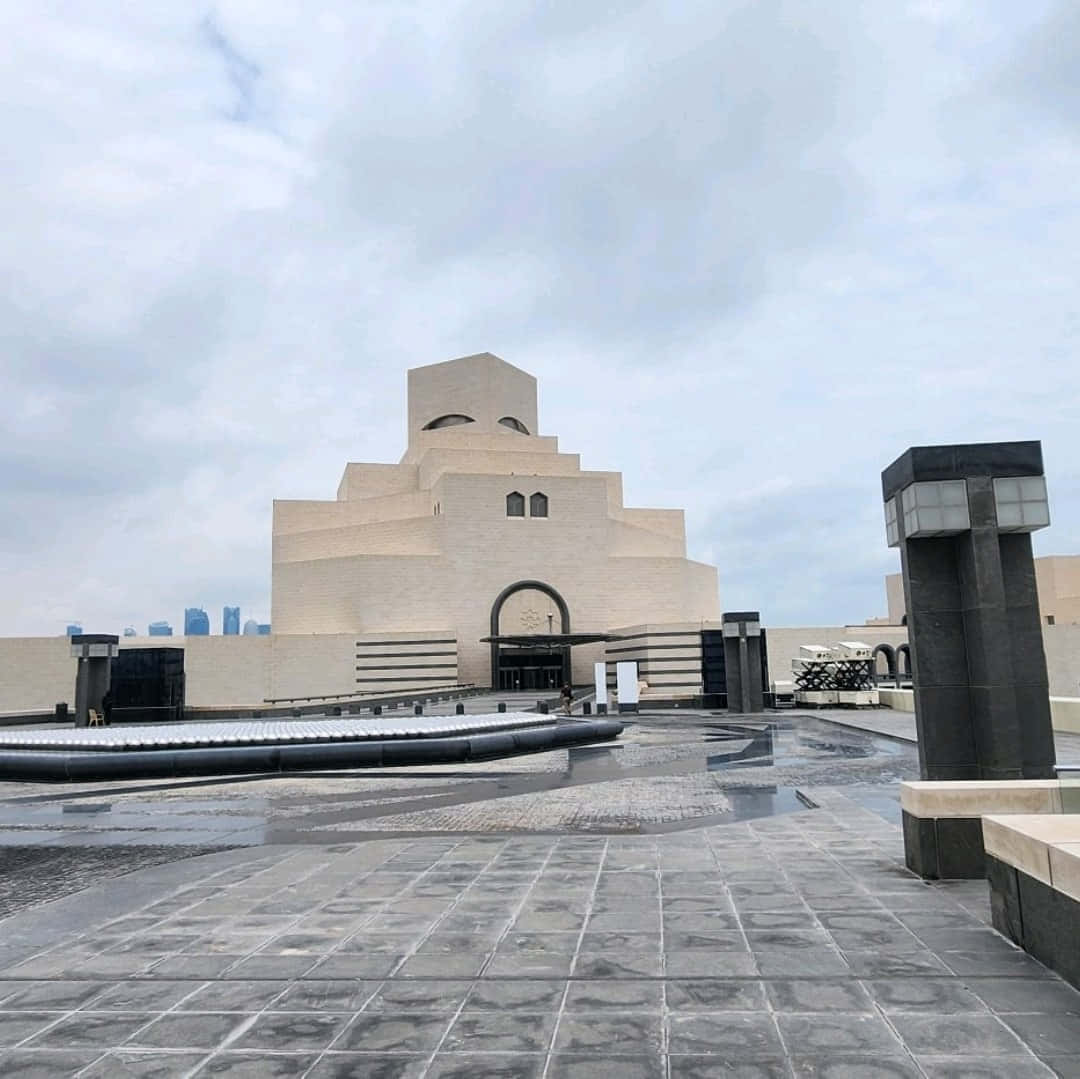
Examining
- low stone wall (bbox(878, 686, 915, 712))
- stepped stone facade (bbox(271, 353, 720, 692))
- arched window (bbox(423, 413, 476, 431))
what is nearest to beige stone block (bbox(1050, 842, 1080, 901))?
low stone wall (bbox(878, 686, 915, 712))

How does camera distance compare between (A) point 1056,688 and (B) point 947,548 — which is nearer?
(B) point 947,548

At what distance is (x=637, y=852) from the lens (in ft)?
25.4

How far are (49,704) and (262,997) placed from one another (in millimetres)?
51956

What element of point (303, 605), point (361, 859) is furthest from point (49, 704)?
point (361, 859)

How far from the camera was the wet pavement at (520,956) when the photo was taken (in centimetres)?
364

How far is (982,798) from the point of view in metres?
6.18

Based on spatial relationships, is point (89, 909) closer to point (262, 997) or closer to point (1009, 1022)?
point (262, 997)

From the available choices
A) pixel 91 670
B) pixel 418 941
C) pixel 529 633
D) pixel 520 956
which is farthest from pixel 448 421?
pixel 520 956

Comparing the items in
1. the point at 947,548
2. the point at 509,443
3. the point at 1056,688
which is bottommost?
the point at 1056,688

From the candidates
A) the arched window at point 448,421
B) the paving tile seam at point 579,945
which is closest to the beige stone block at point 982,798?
the paving tile seam at point 579,945

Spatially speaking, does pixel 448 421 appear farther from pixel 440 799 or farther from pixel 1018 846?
pixel 1018 846

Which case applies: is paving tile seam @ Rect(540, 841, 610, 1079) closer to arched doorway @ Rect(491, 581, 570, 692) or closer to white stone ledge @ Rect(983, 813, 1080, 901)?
white stone ledge @ Rect(983, 813, 1080, 901)

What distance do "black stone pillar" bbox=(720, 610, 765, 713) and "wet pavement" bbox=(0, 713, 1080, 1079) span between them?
74.5ft

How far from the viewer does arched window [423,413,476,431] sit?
6384cm
